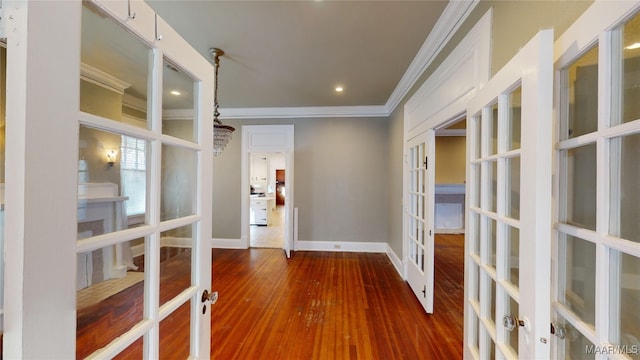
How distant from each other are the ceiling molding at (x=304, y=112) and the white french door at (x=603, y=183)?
3.76 metres

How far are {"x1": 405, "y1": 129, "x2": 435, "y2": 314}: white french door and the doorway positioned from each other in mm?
2737

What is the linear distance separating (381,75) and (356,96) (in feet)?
2.79

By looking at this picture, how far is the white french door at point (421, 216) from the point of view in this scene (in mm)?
2598

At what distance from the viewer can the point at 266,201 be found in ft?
25.7

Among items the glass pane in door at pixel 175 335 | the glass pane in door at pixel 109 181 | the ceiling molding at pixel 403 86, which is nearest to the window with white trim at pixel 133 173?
the glass pane in door at pixel 109 181

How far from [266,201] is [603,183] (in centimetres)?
751

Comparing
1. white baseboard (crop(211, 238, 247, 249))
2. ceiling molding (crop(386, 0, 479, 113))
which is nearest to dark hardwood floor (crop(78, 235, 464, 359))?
white baseboard (crop(211, 238, 247, 249))

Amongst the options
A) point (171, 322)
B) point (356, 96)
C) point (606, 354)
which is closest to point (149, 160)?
point (171, 322)

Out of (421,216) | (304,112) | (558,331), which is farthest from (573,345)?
(304,112)

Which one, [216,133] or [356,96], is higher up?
[356,96]

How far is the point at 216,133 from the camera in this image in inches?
109

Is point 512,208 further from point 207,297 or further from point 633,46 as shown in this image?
point 207,297

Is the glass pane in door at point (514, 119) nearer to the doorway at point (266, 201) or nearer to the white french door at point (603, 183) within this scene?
the white french door at point (603, 183)

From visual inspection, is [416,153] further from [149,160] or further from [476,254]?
[149,160]
